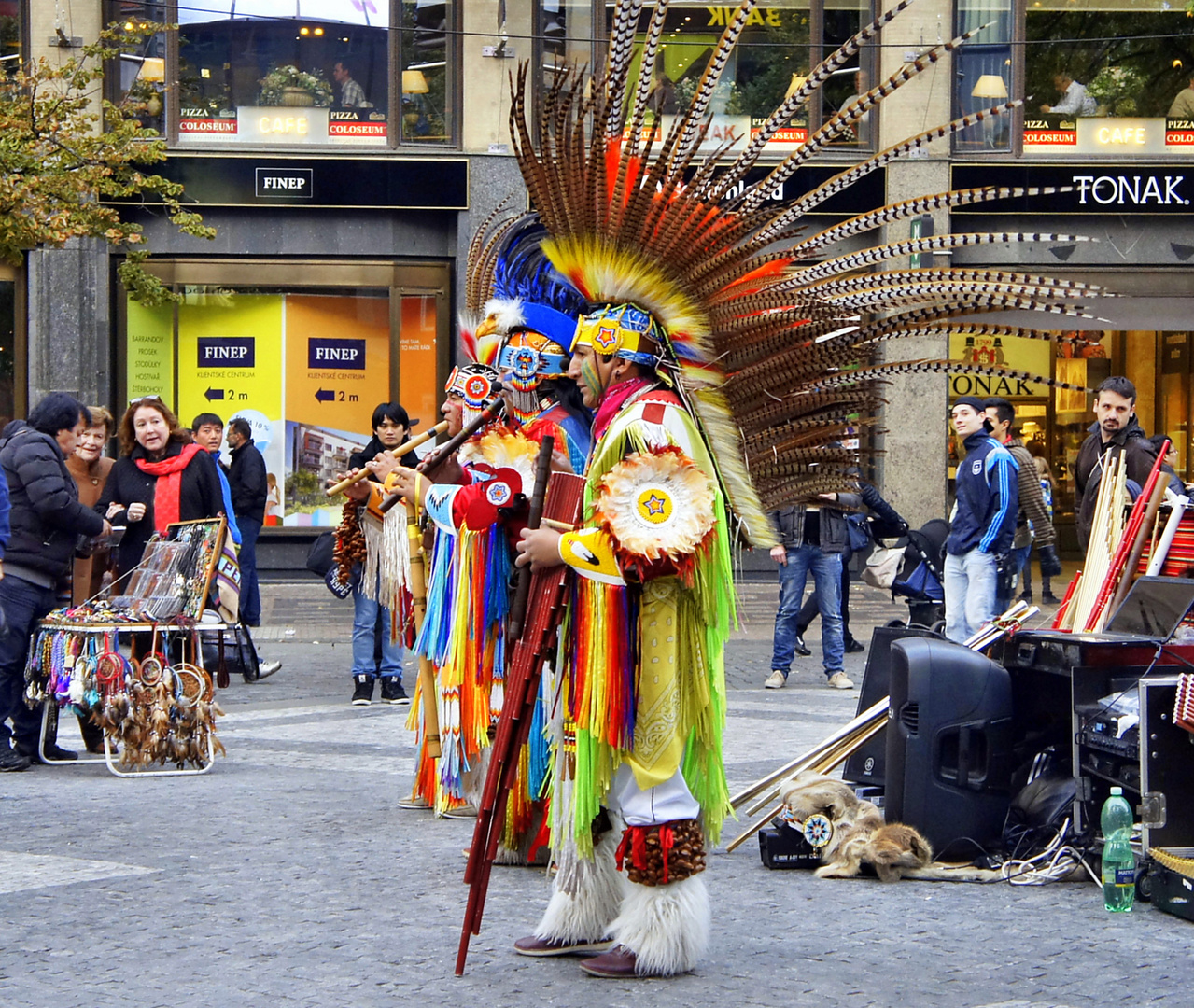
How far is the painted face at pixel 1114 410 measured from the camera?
841cm

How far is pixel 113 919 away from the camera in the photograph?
4.85 metres

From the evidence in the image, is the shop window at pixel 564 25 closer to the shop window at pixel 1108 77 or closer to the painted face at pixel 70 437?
the shop window at pixel 1108 77

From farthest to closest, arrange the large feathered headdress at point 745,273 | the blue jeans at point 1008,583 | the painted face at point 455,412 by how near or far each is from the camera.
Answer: the blue jeans at point 1008,583 < the painted face at point 455,412 < the large feathered headdress at point 745,273

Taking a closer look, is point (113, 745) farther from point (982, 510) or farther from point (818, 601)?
point (982, 510)

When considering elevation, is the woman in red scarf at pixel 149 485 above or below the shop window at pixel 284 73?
below

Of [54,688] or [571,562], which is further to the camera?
[54,688]

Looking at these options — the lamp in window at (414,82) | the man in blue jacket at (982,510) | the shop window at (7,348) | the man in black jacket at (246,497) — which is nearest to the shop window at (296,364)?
the shop window at (7,348)

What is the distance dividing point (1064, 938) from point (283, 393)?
13.9m

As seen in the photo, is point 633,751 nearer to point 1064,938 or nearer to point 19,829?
point 1064,938

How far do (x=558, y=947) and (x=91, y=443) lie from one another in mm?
5749

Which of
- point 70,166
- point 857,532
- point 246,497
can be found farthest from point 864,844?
point 70,166

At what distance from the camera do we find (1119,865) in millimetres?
5027

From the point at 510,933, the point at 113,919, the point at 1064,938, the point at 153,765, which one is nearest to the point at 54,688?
the point at 153,765

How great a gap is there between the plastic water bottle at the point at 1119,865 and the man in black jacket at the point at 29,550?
5144 mm
